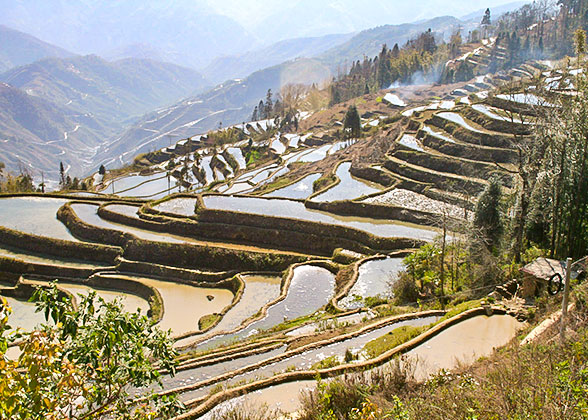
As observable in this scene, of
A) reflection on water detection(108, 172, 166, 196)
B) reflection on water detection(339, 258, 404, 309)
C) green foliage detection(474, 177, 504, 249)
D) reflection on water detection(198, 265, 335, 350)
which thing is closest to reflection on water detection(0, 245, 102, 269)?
reflection on water detection(198, 265, 335, 350)

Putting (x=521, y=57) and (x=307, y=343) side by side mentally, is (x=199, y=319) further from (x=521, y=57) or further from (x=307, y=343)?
(x=521, y=57)

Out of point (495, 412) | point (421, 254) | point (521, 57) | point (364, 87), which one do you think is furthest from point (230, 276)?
point (521, 57)

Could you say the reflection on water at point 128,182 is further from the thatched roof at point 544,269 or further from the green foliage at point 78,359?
the green foliage at point 78,359

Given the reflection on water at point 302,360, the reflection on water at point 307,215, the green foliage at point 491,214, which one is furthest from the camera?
the reflection on water at point 307,215

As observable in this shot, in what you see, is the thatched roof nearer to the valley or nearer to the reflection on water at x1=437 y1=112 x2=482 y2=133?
the valley

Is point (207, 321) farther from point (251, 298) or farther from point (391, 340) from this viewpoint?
point (391, 340)

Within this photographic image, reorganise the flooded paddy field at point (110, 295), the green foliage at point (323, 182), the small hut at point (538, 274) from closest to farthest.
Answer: the small hut at point (538, 274)
the flooded paddy field at point (110, 295)
the green foliage at point (323, 182)

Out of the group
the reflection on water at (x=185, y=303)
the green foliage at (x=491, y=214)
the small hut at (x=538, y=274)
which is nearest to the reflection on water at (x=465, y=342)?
the small hut at (x=538, y=274)
